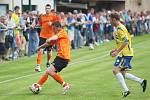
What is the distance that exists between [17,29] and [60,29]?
395 inches

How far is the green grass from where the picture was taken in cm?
1316

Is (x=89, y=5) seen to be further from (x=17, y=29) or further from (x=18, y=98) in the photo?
(x=18, y=98)

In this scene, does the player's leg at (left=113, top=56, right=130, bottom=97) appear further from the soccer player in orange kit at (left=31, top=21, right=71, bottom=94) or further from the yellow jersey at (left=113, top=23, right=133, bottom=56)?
the soccer player in orange kit at (left=31, top=21, right=71, bottom=94)

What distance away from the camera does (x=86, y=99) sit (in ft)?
41.3

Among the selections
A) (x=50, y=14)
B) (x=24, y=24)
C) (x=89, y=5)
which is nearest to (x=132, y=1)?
(x=89, y=5)

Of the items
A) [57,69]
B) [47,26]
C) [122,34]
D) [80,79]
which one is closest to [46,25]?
[47,26]

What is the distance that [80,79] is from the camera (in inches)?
637

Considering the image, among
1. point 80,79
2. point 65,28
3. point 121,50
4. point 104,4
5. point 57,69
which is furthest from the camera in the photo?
point 104,4

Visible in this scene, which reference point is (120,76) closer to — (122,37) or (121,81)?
(121,81)

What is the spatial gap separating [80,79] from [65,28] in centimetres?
942

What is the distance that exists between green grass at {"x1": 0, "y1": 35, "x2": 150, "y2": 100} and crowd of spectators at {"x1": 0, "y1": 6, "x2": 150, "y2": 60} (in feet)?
2.43

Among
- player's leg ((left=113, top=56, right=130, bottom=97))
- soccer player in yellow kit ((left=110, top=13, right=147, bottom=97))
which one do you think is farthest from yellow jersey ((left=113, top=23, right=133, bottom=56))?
player's leg ((left=113, top=56, right=130, bottom=97))

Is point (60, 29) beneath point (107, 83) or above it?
above

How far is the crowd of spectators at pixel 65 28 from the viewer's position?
2278 centimetres
